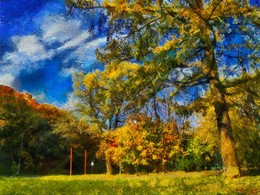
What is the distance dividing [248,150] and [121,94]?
11.5m

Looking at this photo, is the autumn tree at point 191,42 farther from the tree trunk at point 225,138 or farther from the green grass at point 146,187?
the green grass at point 146,187

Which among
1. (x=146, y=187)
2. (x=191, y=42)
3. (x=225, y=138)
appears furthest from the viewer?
(x=225, y=138)

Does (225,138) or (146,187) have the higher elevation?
(225,138)

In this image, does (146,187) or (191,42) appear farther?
(191,42)

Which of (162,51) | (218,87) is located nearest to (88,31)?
(162,51)

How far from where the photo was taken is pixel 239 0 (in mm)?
16906

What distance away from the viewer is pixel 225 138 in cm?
1808

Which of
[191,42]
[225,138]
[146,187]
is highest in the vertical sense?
[191,42]

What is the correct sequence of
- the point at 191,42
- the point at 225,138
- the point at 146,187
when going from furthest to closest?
the point at 225,138 → the point at 191,42 → the point at 146,187

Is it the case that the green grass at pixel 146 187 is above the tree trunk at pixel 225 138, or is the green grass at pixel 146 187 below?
below

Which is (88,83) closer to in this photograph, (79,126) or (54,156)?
(79,126)

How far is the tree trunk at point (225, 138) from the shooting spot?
17406mm

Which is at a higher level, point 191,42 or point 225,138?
point 191,42

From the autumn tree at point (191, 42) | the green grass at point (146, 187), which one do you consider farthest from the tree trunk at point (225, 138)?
the green grass at point (146, 187)
